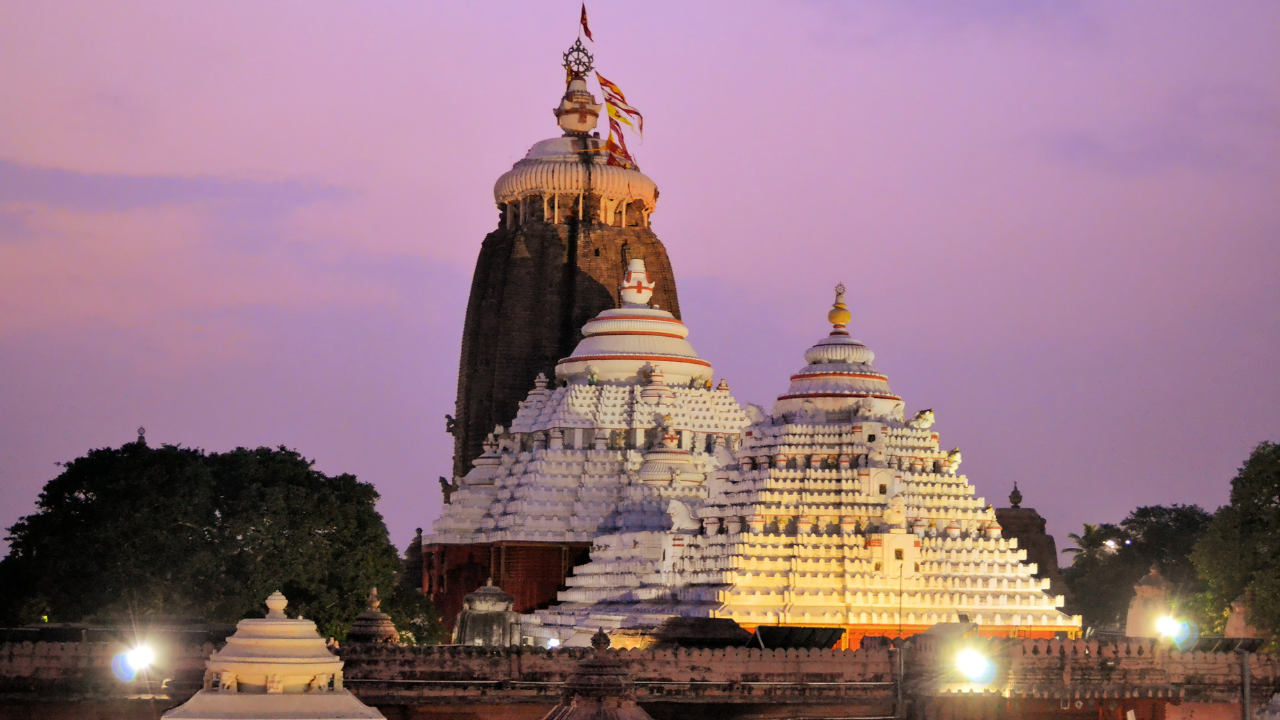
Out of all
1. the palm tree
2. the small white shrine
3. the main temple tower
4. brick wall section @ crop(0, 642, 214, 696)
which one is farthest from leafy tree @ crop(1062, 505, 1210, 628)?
the small white shrine

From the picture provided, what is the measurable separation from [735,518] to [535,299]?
94.1 ft

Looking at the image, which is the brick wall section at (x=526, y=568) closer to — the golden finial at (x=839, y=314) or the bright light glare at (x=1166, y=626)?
the golden finial at (x=839, y=314)

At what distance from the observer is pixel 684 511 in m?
70.9

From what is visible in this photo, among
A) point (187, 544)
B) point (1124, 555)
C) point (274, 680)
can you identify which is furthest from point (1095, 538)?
point (274, 680)

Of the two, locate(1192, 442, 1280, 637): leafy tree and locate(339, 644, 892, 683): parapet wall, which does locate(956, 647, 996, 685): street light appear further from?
locate(1192, 442, 1280, 637): leafy tree

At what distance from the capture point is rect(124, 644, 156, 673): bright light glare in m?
46.3

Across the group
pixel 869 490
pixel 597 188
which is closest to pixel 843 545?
pixel 869 490

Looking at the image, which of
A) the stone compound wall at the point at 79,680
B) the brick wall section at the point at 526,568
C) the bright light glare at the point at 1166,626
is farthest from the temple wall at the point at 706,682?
the brick wall section at the point at 526,568

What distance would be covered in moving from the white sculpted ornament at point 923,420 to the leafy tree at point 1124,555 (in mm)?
34905

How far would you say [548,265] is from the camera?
90938 mm

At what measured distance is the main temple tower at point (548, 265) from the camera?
9075 cm

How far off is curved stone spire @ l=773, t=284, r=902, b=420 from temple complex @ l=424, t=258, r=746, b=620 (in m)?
9.34

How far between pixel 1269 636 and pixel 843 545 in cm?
1153

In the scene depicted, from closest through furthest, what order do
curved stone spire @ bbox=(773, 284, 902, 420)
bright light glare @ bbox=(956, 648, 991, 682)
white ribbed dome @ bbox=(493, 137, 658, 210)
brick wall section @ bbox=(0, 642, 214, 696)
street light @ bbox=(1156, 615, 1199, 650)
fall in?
1. brick wall section @ bbox=(0, 642, 214, 696)
2. bright light glare @ bbox=(956, 648, 991, 682)
3. street light @ bbox=(1156, 615, 1199, 650)
4. curved stone spire @ bbox=(773, 284, 902, 420)
5. white ribbed dome @ bbox=(493, 137, 658, 210)
